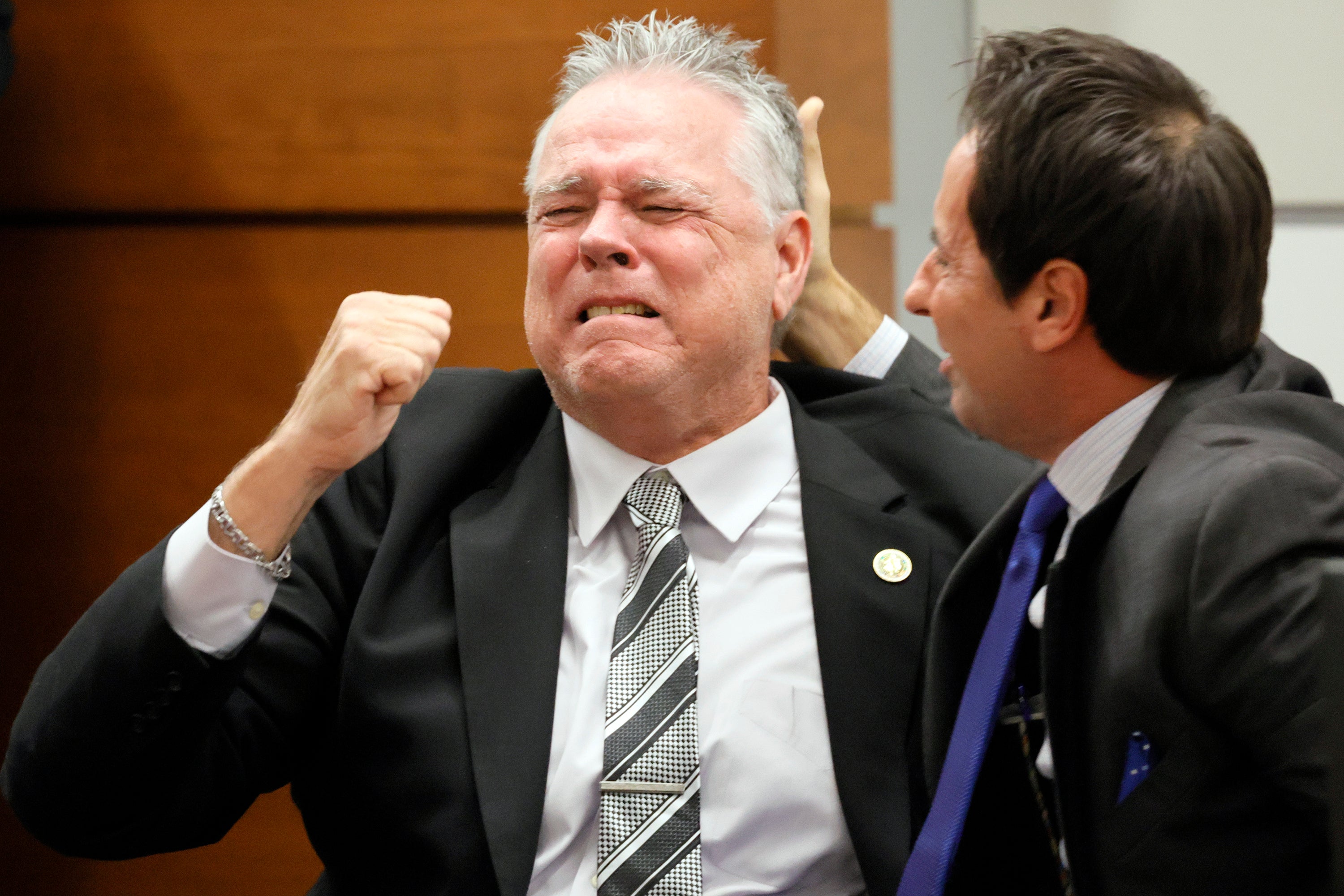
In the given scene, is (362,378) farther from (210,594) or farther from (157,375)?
→ (157,375)

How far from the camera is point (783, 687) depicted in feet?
4.75

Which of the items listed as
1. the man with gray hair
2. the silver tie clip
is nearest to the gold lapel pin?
the man with gray hair

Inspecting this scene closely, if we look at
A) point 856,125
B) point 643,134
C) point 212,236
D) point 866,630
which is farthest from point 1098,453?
point 212,236

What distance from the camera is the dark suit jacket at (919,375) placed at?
187 cm

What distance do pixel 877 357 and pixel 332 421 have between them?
2.85ft

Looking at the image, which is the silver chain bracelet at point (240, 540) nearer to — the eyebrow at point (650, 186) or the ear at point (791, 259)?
the eyebrow at point (650, 186)

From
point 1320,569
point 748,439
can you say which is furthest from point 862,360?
point 1320,569

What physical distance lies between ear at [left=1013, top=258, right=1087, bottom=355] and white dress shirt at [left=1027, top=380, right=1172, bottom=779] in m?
0.09

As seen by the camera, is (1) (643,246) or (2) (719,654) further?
(1) (643,246)

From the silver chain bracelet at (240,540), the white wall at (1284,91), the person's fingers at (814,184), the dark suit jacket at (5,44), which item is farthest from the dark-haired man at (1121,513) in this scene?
the dark suit jacket at (5,44)

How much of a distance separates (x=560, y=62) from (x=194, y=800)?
133cm

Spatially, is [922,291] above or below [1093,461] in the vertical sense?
above

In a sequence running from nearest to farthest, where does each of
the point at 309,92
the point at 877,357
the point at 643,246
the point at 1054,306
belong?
the point at 1054,306 < the point at 643,246 < the point at 877,357 < the point at 309,92

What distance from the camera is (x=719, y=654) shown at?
1.47 meters
